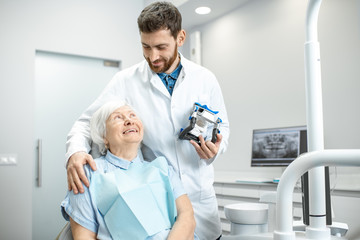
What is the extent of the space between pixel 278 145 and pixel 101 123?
1.68 meters

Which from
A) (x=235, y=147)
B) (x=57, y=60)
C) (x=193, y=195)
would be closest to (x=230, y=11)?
(x=235, y=147)

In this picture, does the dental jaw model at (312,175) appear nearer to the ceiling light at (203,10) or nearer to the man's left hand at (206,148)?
the man's left hand at (206,148)

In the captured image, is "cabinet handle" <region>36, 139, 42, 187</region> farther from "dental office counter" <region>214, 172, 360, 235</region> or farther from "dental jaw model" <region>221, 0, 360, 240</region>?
"dental jaw model" <region>221, 0, 360, 240</region>

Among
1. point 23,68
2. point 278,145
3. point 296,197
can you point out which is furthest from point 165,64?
point 23,68

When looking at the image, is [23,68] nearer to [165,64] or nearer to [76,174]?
[165,64]

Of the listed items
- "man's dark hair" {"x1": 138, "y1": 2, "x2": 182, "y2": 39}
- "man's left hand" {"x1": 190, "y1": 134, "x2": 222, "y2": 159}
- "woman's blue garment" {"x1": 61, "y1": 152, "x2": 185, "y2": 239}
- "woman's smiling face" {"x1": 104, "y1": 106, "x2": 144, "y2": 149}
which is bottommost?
"woman's blue garment" {"x1": 61, "y1": 152, "x2": 185, "y2": 239}

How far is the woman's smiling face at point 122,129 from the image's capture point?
4.56ft

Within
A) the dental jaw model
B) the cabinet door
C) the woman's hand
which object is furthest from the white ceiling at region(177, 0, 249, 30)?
the dental jaw model

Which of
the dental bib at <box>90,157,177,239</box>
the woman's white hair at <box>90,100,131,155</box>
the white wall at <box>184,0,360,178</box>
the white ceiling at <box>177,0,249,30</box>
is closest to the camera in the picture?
the dental bib at <box>90,157,177,239</box>

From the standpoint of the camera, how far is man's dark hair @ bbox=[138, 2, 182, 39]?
1.35 meters

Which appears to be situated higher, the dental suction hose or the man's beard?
the man's beard

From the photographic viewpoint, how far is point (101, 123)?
1.44 meters

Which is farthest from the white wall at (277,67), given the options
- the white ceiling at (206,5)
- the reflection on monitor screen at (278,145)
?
the reflection on monitor screen at (278,145)

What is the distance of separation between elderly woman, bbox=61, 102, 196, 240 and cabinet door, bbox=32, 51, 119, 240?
226cm
